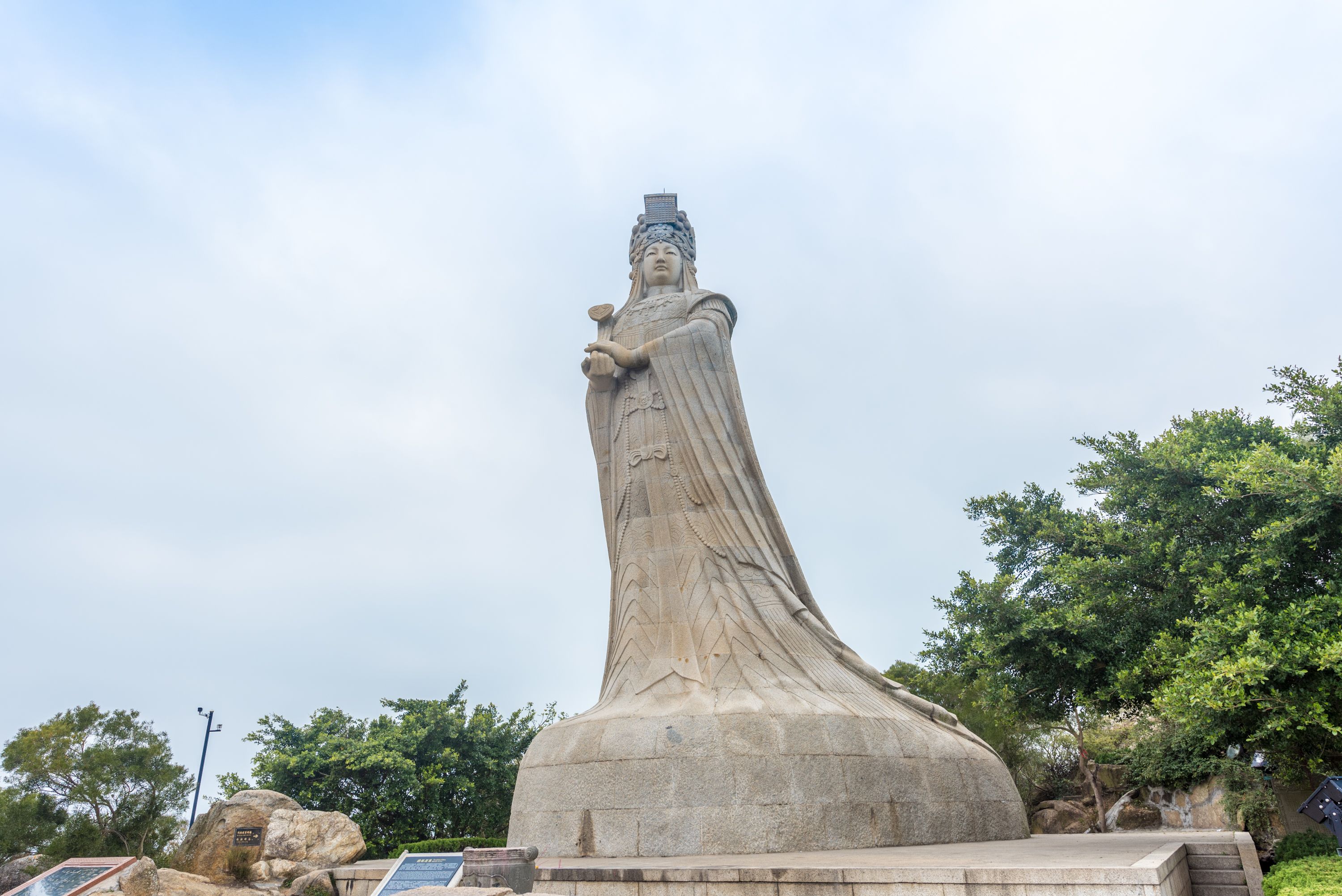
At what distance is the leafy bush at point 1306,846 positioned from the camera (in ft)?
31.1

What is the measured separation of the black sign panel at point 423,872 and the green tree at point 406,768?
1421 centimetres

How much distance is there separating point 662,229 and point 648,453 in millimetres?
3358

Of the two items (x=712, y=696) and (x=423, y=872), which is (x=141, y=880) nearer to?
(x=423, y=872)

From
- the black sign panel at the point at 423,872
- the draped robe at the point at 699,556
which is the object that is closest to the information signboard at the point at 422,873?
the black sign panel at the point at 423,872

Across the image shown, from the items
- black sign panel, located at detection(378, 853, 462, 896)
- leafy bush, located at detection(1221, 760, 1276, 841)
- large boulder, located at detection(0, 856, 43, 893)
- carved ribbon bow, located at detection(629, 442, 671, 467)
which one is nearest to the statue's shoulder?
carved ribbon bow, located at detection(629, 442, 671, 467)

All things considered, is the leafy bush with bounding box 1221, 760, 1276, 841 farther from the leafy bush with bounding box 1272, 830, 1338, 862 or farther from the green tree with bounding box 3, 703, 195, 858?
the green tree with bounding box 3, 703, 195, 858

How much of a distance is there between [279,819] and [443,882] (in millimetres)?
8378

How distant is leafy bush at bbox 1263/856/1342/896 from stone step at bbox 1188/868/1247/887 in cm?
20

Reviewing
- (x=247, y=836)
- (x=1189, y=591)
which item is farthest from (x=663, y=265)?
(x=247, y=836)

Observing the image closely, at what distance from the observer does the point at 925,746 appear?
8.67 meters

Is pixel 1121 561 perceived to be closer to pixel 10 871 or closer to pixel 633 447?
pixel 633 447

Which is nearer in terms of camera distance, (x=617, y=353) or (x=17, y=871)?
(x=617, y=353)

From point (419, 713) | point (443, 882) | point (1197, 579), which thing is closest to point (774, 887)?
point (443, 882)

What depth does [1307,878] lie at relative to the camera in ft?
23.3
